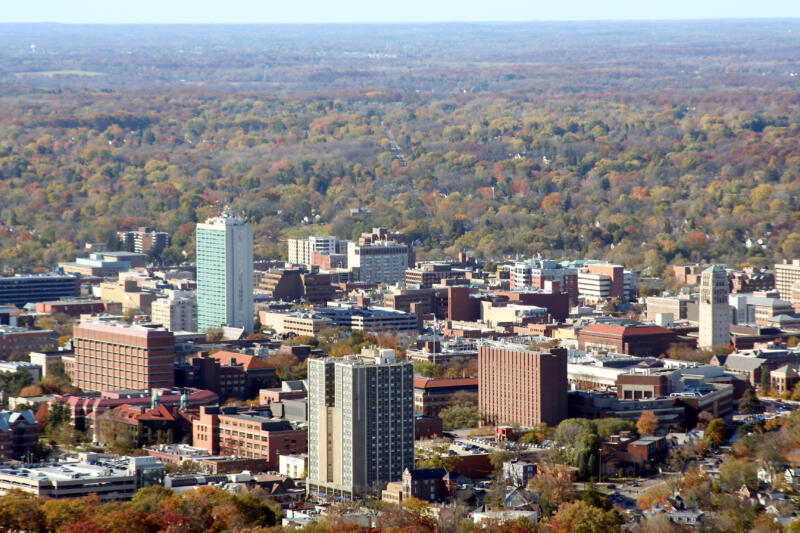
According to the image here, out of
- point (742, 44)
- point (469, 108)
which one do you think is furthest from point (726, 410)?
point (742, 44)

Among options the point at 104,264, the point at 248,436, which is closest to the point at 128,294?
the point at 104,264

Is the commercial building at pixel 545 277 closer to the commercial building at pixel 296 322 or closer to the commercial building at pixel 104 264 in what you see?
the commercial building at pixel 296 322

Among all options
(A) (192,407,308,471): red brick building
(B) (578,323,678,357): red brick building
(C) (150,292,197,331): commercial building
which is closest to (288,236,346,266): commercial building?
(C) (150,292,197,331): commercial building

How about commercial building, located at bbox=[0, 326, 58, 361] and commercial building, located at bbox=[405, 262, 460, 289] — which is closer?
commercial building, located at bbox=[0, 326, 58, 361]

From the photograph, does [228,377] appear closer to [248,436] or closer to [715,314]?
[248,436]

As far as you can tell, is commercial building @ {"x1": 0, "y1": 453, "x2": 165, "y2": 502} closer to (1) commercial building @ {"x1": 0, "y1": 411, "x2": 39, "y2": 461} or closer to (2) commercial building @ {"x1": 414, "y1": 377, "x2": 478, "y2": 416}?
(1) commercial building @ {"x1": 0, "y1": 411, "x2": 39, "y2": 461}

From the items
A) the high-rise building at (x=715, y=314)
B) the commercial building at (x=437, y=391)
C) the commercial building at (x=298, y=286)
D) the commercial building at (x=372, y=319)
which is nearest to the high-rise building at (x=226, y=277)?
the commercial building at (x=372, y=319)

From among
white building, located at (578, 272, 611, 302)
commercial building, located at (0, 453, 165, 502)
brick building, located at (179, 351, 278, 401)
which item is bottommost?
white building, located at (578, 272, 611, 302)
